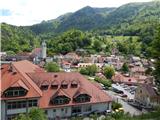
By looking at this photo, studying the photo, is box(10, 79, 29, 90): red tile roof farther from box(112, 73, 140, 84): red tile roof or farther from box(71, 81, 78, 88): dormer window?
box(112, 73, 140, 84): red tile roof

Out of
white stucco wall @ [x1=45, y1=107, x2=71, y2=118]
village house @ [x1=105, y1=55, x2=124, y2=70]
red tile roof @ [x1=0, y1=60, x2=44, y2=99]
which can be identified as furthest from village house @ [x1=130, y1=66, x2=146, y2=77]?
red tile roof @ [x1=0, y1=60, x2=44, y2=99]

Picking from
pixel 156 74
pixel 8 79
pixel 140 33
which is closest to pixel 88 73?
pixel 8 79

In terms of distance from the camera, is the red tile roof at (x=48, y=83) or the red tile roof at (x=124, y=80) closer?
the red tile roof at (x=48, y=83)

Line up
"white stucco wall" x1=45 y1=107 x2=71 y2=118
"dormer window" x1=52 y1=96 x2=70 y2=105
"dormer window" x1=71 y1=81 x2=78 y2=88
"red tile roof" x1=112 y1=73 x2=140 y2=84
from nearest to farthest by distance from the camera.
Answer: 1. "white stucco wall" x1=45 y1=107 x2=71 y2=118
2. "dormer window" x1=52 y1=96 x2=70 y2=105
3. "dormer window" x1=71 y1=81 x2=78 y2=88
4. "red tile roof" x1=112 y1=73 x2=140 y2=84

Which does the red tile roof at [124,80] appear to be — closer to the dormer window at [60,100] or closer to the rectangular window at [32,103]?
the dormer window at [60,100]

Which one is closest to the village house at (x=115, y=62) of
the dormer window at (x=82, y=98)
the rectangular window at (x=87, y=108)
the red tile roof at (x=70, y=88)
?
the red tile roof at (x=70, y=88)

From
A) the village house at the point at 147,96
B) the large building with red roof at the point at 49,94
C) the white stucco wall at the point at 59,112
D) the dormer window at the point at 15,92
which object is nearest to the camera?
the dormer window at the point at 15,92
